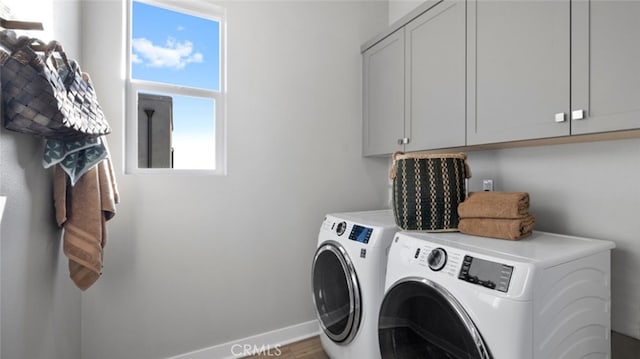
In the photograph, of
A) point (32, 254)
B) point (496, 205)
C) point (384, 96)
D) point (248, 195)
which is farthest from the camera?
point (384, 96)

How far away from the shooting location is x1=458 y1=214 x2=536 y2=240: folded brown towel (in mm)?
1117

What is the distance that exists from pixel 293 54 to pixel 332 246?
1405 mm

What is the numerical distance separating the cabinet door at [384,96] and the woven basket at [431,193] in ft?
1.97

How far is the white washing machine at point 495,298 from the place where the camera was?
2.66ft

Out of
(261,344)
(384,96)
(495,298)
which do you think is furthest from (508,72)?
(261,344)

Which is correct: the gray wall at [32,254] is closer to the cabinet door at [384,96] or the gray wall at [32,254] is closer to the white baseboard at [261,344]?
the white baseboard at [261,344]

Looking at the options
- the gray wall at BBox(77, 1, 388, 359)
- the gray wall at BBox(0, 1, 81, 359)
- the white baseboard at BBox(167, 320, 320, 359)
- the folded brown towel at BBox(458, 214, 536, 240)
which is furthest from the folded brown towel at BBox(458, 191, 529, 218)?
the gray wall at BBox(0, 1, 81, 359)

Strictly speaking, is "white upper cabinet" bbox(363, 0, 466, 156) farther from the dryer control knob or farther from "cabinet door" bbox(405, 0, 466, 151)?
the dryer control knob

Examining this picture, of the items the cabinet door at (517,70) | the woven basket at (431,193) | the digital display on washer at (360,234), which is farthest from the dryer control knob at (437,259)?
the cabinet door at (517,70)

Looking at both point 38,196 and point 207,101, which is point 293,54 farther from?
point 38,196

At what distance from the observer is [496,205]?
1.17 m

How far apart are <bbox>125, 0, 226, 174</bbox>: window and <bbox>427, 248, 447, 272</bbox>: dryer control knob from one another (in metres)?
1.40

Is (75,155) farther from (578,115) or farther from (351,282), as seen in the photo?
(578,115)

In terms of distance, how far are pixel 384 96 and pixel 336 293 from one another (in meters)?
1.42
